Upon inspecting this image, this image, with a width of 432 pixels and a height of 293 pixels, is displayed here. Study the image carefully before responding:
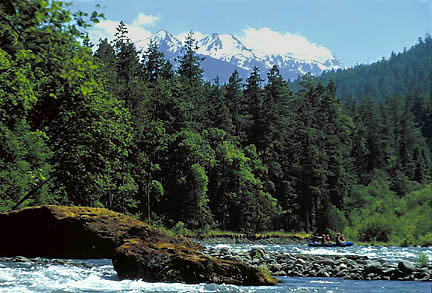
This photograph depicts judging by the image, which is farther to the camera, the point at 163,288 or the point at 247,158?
the point at 247,158

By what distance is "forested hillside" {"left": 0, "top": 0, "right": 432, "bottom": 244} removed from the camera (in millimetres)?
26000

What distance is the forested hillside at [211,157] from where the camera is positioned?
26.0m

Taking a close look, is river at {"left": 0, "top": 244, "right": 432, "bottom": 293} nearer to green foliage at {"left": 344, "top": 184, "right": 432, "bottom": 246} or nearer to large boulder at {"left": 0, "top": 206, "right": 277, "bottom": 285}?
large boulder at {"left": 0, "top": 206, "right": 277, "bottom": 285}

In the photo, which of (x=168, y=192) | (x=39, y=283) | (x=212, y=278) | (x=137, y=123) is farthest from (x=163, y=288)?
(x=168, y=192)

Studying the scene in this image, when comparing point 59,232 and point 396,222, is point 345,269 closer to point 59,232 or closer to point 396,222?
point 59,232

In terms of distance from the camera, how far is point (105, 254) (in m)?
19.6

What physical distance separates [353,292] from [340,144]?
240 ft

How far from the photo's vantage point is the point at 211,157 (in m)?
62.8

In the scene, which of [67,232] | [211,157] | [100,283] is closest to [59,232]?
[67,232]

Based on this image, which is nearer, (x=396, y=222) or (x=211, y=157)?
(x=396, y=222)

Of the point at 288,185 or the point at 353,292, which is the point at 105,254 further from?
the point at 288,185

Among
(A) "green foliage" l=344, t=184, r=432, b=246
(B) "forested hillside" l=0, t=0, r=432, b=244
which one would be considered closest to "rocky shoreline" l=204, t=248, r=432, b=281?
(B) "forested hillside" l=0, t=0, r=432, b=244

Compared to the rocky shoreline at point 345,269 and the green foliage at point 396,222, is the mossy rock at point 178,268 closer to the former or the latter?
the rocky shoreline at point 345,269

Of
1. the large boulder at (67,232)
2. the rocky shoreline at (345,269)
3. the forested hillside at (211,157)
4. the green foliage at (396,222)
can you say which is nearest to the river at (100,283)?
the rocky shoreline at (345,269)
